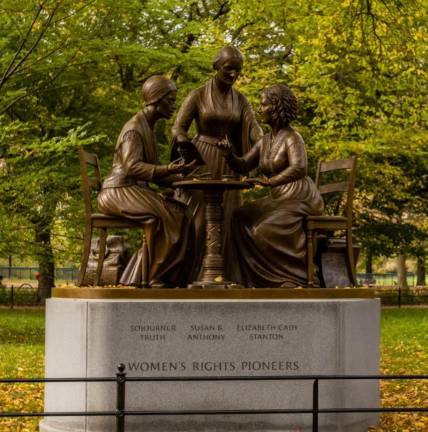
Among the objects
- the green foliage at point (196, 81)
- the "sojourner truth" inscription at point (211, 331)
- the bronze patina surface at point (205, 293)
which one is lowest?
the "sojourner truth" inscription at point (211, 331)

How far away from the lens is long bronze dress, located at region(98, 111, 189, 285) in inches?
425

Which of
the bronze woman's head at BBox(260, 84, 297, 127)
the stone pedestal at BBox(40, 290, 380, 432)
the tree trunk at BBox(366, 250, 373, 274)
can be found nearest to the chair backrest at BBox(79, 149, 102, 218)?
the stone pedestal at BBox(40, 290, 380, 432)

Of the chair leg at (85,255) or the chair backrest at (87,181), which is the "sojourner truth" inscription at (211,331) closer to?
the chair leg at (85,255)

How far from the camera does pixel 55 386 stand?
10555mm

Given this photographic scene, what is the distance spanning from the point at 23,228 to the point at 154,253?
10.8 meters

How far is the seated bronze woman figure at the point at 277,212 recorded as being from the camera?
10.9 m

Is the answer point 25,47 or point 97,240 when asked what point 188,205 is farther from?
point 25,47

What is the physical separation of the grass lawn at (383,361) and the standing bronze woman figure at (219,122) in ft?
9.91

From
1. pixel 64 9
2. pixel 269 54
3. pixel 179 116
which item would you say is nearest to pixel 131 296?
pixel 179 116

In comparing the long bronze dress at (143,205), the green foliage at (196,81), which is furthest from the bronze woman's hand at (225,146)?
the green foliage at (196,81)

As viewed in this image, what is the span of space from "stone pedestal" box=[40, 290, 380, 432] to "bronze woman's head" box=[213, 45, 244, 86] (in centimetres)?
270

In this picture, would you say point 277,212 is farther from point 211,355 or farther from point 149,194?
point 211,355

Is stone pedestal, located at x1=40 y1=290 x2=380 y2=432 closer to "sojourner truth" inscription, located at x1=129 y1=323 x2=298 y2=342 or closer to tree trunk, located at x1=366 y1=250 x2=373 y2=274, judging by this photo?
"sojourner truth" inscription, located at x1=129 y1=323 x2=298 y2=342

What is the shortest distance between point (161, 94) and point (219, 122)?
2.56 ft
